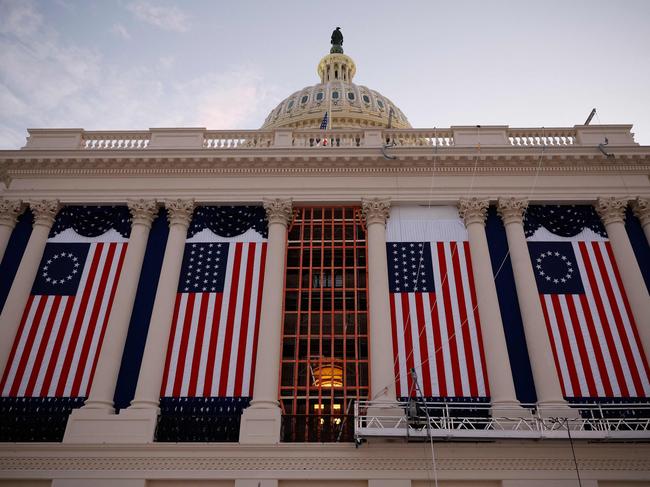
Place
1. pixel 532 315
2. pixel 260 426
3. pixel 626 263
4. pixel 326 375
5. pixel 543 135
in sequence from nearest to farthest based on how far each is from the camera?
1. pixel 260 426
2. pixel 532 315
3. pixel 626 263
4. pixel 326 375
5. pixel 543 135

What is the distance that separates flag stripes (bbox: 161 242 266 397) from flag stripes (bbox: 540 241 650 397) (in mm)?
10223

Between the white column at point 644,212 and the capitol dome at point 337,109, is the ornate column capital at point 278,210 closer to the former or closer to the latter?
the white column at point 644,212

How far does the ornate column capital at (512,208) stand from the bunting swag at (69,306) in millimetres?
14468

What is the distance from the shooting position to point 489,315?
17.4 metres

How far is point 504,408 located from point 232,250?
1086 cm

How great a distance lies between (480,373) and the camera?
16734 mm

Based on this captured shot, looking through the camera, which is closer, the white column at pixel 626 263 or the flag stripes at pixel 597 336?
the flag stripes at pixel 597 336

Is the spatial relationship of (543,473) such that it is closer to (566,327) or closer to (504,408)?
(504,408)

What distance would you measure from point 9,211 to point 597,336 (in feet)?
71.9

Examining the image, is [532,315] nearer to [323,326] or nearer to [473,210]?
[473,210]

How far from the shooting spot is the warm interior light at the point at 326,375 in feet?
54.5

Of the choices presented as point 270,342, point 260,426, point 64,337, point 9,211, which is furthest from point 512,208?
point 9,211

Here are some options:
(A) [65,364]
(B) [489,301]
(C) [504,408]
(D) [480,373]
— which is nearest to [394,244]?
(B) [489,301]

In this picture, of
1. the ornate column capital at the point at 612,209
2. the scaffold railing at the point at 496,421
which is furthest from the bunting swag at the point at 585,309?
the scaffold railing at the point at 496,421
